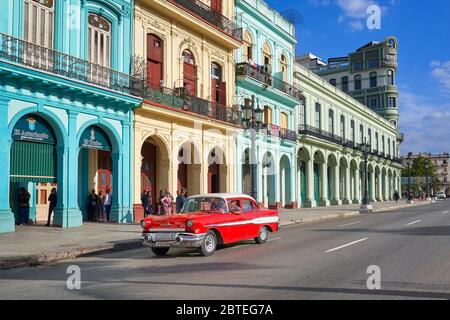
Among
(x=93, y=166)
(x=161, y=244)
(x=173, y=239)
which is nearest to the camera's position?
(x=173, y=239)

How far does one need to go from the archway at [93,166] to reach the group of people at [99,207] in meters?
0.05

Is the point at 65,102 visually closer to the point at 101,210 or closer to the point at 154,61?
the point at 101,210

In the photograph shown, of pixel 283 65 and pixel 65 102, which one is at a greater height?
pixel 283 65

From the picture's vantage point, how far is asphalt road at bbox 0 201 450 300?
23.5 ft

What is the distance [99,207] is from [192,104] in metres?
7.05

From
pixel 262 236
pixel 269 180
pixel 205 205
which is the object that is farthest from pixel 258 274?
pixel 269 180

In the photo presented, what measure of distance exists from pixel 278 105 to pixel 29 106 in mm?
21100

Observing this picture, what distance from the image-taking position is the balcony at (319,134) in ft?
126

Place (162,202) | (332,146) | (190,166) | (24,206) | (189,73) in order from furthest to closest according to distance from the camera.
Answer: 1. (332,146)
2. (190,166)
3. (189,73)
4. (162,202)
5. (24,206)

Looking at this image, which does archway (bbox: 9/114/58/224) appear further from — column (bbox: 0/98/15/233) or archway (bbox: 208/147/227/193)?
archway (bbox: 208/147/227/193)

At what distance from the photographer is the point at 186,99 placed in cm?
2412

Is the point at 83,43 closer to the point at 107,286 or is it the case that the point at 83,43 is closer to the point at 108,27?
the point at 108,27

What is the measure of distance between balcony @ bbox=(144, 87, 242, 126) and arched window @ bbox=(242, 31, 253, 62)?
177 inches

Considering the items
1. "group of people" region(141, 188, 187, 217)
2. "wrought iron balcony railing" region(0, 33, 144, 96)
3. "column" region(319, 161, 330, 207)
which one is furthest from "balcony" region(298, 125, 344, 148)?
"wrought iron balcony railing" region(0, 33, 144, 96)
